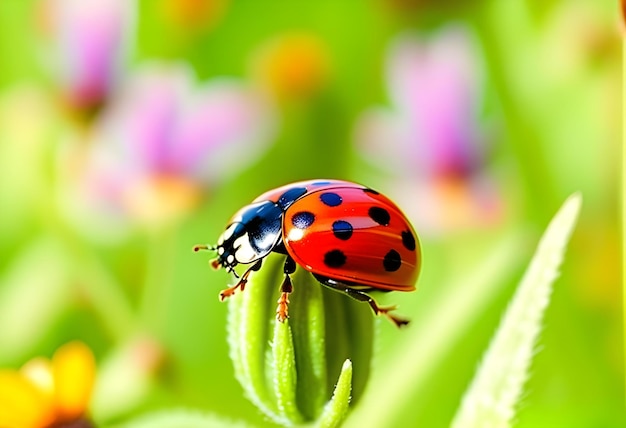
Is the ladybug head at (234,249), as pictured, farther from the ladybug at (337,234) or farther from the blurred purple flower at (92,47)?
the blurred purple flower at (92,47)

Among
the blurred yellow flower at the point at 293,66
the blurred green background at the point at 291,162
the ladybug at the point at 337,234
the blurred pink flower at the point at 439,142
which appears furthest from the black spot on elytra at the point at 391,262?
the blurred yellow flower at the point at 293,66

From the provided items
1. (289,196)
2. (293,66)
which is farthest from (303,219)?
(293,66)

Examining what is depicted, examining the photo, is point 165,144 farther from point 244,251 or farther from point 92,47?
point 244,251

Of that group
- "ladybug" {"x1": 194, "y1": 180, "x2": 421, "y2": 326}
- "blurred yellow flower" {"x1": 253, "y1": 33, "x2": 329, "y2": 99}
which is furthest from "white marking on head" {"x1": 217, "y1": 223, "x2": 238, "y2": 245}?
"blurred yellow flower" {"x1": 253, "y1": 33, "x2": 329, "y2": 99}

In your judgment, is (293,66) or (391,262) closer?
(391,262)

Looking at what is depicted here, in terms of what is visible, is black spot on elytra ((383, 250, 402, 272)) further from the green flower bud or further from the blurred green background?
the blurred green background

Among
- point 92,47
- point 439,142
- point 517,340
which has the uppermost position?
point 92,47

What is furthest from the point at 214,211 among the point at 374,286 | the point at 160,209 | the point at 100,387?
the point at 374,286
